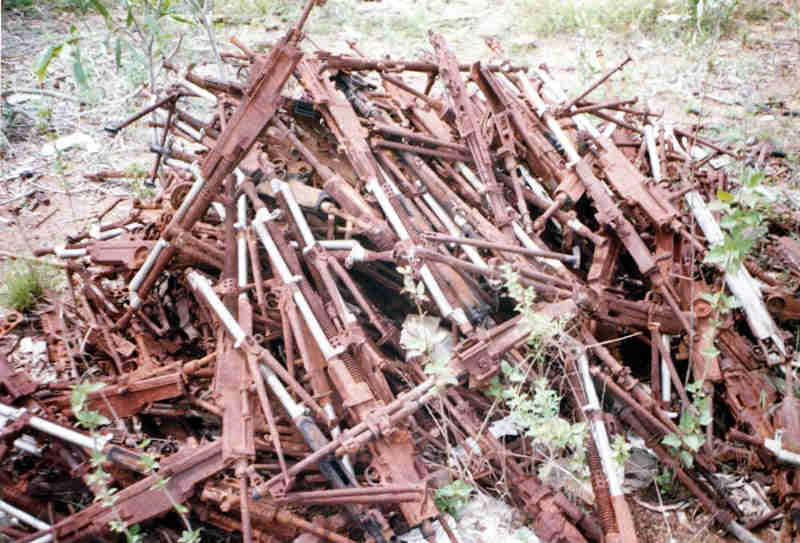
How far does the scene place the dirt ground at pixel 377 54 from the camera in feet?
21.4

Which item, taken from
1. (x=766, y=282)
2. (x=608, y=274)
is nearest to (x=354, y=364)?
(x=608, y=274)

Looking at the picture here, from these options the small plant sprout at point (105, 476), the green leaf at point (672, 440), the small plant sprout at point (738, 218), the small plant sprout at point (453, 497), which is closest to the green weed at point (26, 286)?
the small plant sprout at point (105, 476)

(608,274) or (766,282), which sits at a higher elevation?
(608,274)

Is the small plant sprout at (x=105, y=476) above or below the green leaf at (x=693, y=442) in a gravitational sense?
above

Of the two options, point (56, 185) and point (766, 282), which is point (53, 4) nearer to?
point (56, 185)

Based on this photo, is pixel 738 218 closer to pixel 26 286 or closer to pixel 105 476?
pixel 105 476

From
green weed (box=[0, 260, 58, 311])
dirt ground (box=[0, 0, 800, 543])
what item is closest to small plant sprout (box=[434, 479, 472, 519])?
green weed (box=[0, 260, 58, 311])

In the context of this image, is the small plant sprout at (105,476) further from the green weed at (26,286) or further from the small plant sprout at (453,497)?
the green weed at (26,286)

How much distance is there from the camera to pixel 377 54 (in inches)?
361

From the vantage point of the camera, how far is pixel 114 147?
7.26 meters

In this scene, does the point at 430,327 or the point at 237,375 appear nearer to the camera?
the point at 237,375

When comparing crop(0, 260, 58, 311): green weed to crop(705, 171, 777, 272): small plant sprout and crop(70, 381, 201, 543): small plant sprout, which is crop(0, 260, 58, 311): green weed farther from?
crop(705, 171, 777, 272): small plant sprout

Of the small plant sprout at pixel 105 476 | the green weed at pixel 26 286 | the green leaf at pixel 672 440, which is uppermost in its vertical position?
the green weed at pixel 26 286

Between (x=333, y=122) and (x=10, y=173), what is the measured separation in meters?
4.67
